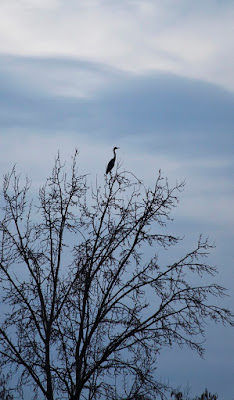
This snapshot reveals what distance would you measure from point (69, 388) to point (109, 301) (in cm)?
190

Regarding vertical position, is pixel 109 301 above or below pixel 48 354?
above

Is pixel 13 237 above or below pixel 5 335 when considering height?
above

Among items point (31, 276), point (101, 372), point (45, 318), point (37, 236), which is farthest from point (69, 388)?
point (37, 236)

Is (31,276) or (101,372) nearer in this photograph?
(101,372)

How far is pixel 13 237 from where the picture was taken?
13.3m

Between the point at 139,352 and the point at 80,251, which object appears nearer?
the point at 139,352

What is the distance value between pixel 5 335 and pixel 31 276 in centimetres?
135

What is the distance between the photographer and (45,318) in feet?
41.6

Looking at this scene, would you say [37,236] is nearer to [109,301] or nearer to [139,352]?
[109,301]

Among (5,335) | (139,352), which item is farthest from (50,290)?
(139,352)

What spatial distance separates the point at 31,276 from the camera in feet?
42.8

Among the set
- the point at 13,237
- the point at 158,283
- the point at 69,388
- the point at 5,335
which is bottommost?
the point at 69,388

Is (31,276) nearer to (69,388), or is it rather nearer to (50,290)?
(50,290)

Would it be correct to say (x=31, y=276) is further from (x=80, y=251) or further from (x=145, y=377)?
(x=145, y=377)
